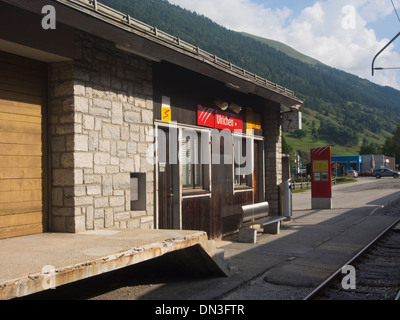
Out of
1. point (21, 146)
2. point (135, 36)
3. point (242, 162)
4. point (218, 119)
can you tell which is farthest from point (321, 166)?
point (21, 146)

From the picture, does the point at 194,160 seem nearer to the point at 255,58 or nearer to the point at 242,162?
the point at 242,162

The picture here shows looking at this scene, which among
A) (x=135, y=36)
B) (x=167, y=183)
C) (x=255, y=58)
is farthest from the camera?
(x=255, y=58)

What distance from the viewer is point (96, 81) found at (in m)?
6.67

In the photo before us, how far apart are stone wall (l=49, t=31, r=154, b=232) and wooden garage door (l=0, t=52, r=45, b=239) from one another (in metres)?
0.19

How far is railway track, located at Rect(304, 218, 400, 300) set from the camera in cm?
587

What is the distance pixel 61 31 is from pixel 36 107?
1.12m

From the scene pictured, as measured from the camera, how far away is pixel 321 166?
734 inches

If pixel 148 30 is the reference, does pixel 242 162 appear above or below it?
below

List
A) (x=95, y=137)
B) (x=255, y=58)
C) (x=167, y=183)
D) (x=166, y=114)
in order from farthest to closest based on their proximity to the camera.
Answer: (x=255, y=58) < (x=167, y=183) < (x=166, y=114) < (x=95, y=137)

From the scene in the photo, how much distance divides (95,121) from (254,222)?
530 centimetres

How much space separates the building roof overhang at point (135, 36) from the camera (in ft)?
17.9
